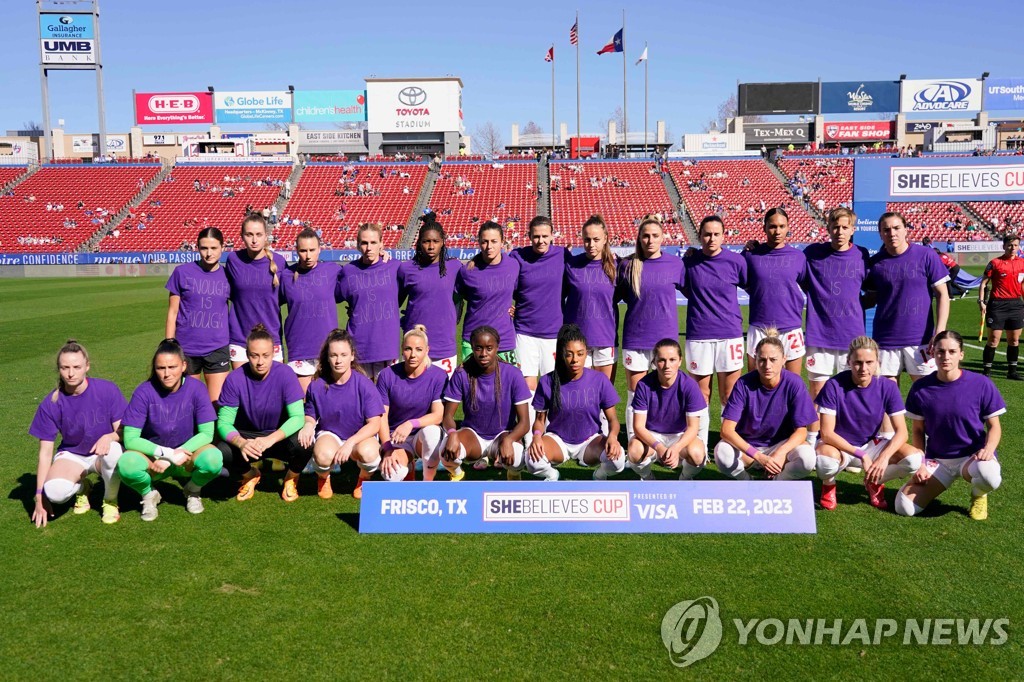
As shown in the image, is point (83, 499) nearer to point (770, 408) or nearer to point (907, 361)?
point (770, 408)

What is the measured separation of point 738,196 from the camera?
42.1 metres

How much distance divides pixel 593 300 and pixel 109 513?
155 inches

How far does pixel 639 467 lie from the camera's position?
5699 mm

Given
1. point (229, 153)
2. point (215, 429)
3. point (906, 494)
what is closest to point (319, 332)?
point (215, 429)

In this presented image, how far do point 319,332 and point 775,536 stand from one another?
387cm

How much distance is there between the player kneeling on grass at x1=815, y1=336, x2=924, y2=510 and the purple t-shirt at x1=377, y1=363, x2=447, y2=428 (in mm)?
2829

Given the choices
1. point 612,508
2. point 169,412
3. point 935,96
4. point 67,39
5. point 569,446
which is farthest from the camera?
point 935,96

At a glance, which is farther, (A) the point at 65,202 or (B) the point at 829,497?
(A) the point at 65,202

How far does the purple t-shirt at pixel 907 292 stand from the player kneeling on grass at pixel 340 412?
4198 mm

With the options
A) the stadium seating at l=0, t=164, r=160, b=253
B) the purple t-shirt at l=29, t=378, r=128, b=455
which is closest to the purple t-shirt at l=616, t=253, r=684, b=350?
the purple t-shirt at l=29, t=378, r=128, b=455

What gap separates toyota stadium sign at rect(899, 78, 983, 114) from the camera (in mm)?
56250

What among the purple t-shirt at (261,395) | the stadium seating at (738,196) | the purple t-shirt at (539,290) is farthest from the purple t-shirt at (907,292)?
the stadium seating at (738,196)

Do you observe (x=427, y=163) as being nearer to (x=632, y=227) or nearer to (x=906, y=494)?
(x=632, y=227)

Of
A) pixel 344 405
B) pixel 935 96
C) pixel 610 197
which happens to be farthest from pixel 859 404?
pixel 935 96
